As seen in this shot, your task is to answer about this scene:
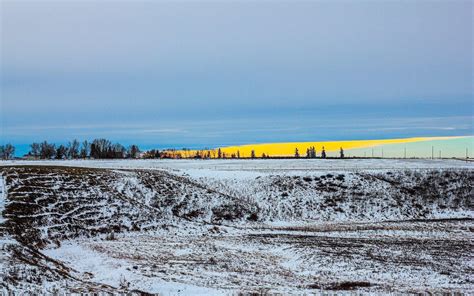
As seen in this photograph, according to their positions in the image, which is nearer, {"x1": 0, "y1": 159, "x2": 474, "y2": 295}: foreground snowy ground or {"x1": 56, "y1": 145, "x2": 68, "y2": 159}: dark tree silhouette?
{"x1": 0, "y1": 159, "x2": 474, "y2": 295}: foreground snowy ground

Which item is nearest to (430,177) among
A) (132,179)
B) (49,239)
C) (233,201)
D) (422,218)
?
(422,218)

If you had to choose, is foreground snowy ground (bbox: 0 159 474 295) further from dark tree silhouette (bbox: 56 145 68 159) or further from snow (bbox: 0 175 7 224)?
dark tree silhouette (bbox: 56 145 68 159)

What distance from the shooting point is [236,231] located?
124ft

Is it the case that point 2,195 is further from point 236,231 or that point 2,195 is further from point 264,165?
point 264,165

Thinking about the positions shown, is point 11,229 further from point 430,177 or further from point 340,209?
point 430,177

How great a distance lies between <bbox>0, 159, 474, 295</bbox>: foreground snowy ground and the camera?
21000 mm

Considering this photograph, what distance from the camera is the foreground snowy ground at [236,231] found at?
21.0 metres

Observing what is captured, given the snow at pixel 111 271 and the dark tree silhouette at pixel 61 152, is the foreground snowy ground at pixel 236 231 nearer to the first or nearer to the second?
the snow at pixel 111 271

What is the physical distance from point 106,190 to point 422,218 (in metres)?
33.3

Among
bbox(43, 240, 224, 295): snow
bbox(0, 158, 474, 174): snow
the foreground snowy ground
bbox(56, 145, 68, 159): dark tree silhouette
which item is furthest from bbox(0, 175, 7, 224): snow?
bbox(56, 145, 68, 159): dark tree silhouette

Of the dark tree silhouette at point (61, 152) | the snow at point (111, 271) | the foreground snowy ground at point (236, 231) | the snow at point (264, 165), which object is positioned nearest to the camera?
the snow at point (111, 271)

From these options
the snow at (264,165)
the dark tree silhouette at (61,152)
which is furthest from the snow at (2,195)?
the dark tree silhouette at (61,152)

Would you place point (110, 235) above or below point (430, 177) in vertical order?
below

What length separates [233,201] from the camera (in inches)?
1828
